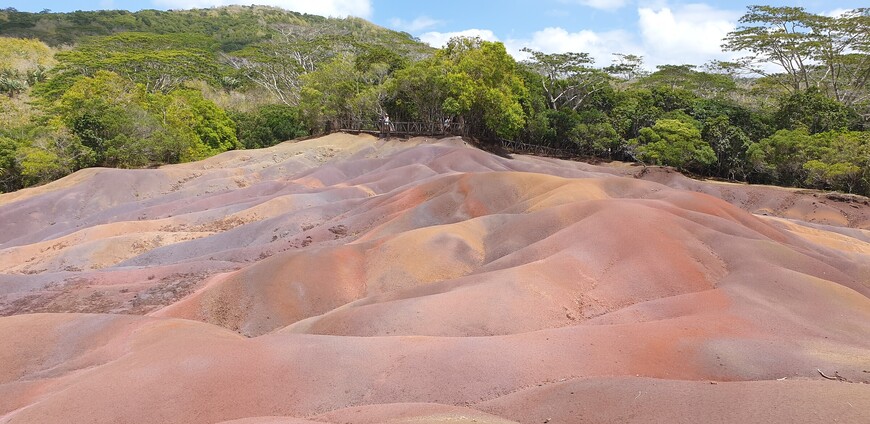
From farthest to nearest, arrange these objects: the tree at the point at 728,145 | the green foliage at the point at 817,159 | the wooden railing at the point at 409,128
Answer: the wooden railing at the point at 409,128
the tree at the point at 728,145
the green foliage at the point at 817,159

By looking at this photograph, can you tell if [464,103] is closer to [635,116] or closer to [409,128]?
[409,128]

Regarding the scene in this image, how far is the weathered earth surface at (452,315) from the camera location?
9242 mm

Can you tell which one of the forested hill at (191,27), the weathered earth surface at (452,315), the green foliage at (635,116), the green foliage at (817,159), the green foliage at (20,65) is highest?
the forested hill at (191,27)

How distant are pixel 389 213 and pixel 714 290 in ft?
62.6

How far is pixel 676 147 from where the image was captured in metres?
50.6

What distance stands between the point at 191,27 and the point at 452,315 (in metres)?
141

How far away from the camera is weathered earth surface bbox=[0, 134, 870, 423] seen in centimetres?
924

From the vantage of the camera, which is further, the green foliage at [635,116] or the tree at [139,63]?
the tree at [139,63]

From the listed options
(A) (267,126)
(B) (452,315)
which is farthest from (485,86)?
(B) (452,315)

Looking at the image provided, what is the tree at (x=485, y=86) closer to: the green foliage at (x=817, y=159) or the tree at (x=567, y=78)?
the tree at (x=567, y=78)

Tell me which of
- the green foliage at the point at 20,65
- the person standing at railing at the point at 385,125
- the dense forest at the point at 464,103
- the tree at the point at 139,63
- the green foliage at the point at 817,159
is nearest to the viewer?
the green foliage at the point at 817,159

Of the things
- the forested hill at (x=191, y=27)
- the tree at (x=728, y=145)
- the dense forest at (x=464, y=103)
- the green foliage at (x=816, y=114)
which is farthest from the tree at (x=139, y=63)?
the green foliage at (x=816, y=114)

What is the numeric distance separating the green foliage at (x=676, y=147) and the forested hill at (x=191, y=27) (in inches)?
1667

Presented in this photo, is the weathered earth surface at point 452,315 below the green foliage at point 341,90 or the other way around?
below
